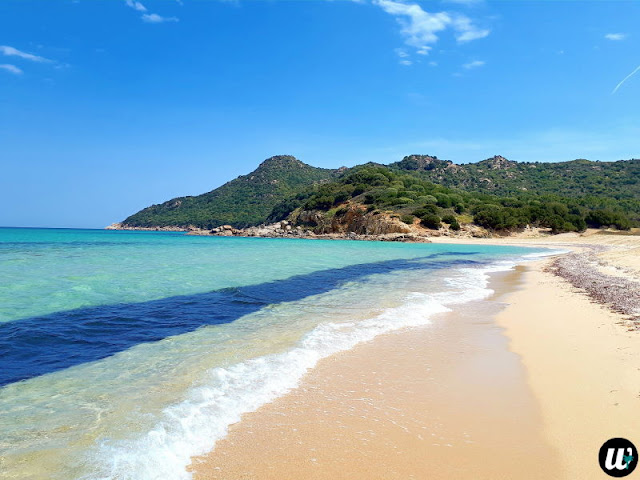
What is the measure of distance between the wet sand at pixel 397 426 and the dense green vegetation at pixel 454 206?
5976 cm

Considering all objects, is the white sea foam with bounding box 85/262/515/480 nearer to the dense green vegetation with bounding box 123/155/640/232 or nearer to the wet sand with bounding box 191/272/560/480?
the wet sand with bounding box 191/272/560/480

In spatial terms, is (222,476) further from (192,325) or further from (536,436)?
(192,325)

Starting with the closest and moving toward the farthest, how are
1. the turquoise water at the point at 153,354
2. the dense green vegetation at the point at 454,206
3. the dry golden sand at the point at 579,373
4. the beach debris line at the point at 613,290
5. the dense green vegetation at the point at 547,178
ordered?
the turquoise water at the point at 153,354 → the dry golden sand at the point at 579,373 → the beach debris line at the point at 613,290 → the dense green vegetation at the point at 454,206 → the dense green vegetation at the point at 547,178

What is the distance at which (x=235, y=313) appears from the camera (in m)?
8.98

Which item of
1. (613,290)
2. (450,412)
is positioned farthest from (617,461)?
(613,290)

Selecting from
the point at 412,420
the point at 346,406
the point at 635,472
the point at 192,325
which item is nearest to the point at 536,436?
the point at 635,472

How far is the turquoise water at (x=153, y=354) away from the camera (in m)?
3.32

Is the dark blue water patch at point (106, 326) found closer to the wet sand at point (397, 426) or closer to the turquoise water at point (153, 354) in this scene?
the turquoise water at point (153, 354)

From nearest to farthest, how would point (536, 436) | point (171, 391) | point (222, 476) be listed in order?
point (222, 476), point (536, 436), point (171, 391)

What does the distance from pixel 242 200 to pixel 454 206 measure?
77605 mm

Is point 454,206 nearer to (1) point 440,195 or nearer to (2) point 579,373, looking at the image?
(1) point 440,195

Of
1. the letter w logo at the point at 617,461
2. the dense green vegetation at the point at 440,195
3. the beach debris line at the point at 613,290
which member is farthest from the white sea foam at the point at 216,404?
the dense green vegetation at the point at 440,195

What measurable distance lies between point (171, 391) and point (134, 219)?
170 m

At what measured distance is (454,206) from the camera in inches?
2798
